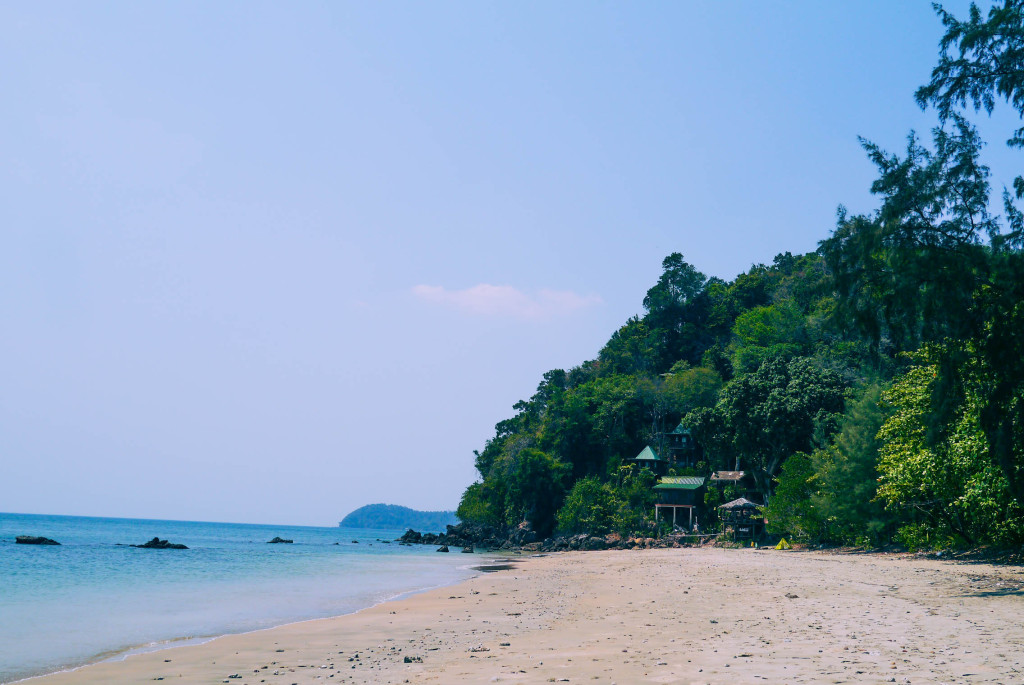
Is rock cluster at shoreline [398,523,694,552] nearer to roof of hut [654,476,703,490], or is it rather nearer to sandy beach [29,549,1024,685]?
roof of hut [654,476,703,490]

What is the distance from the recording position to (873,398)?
104 feet

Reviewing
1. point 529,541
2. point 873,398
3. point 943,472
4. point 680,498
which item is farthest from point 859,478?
point 529,541

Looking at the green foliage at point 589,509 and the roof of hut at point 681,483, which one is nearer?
the roof of hut at point 681,483

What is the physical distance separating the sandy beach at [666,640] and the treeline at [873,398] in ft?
14.9

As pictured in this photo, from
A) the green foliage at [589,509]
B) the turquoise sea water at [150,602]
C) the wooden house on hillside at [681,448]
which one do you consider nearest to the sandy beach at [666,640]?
the turquoise sea water at [150,602]

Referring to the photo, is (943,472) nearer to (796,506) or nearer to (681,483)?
(796,506)

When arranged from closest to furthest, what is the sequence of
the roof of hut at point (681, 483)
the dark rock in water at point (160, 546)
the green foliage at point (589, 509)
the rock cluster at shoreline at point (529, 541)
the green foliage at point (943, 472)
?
the green foliage at point (943, 472) → the rock cluster at shoreline at point (529, 541) → the roof of hut at point (681, 483) → the green foliage at point (589, 509) → the dark rock in water at point (160, 546)

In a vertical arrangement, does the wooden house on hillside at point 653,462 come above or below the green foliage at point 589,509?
above

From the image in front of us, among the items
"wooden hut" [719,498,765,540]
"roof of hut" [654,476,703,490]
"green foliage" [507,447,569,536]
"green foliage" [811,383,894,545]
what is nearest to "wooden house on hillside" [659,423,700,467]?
"roof of hut" [654,476,703,490]

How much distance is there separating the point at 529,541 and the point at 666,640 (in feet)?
200

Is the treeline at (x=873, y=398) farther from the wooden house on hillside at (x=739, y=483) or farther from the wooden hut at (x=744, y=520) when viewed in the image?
the wooden hut at (x=744, y=520)

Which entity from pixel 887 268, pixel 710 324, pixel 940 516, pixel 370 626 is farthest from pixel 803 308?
pixel 370 626

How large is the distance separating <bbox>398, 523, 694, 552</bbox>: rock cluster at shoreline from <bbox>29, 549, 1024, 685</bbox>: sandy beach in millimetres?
36500

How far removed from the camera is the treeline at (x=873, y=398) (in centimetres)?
1512
